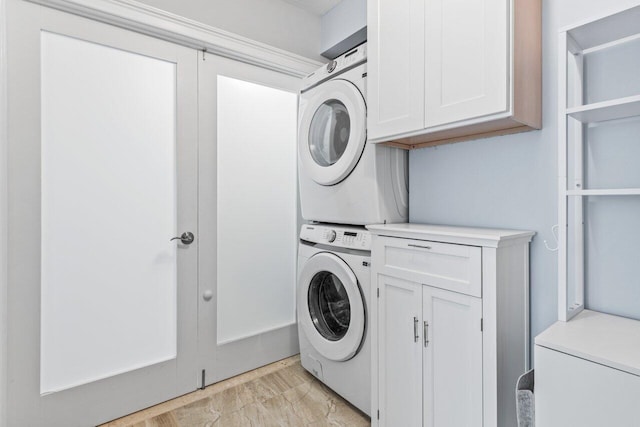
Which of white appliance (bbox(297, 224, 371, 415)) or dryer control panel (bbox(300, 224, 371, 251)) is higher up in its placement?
dryer control panel (bbox(300, 224, 371, 251))

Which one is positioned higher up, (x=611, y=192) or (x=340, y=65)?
(x=340, y=65)

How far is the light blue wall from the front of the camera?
1.26 meters

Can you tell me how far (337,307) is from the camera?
6.37 feet

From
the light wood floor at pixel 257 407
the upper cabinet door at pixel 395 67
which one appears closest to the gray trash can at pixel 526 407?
the light wood floor at pixel 257 407

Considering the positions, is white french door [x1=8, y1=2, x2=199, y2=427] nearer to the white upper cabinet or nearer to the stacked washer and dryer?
the stacked washer and dryer

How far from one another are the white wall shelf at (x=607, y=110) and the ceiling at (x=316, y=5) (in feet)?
5.97

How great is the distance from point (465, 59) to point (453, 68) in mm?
50

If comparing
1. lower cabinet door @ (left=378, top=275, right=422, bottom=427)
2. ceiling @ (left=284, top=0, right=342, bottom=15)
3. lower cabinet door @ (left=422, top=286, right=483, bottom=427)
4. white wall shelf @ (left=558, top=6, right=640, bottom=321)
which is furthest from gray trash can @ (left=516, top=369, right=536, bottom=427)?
ceiling @ (left=284, top=0, right=342, bottom=15)

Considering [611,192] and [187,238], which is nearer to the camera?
[611,192]

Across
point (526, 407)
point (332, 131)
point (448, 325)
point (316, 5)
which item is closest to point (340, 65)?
point (332, 131)

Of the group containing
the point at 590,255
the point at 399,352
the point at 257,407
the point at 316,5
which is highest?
the point at 316,5

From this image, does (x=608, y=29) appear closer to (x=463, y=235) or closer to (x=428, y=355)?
(x=463, y=235)

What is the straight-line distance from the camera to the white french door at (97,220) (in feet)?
4.88

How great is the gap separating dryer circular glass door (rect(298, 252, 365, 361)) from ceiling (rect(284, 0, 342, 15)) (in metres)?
1.78
